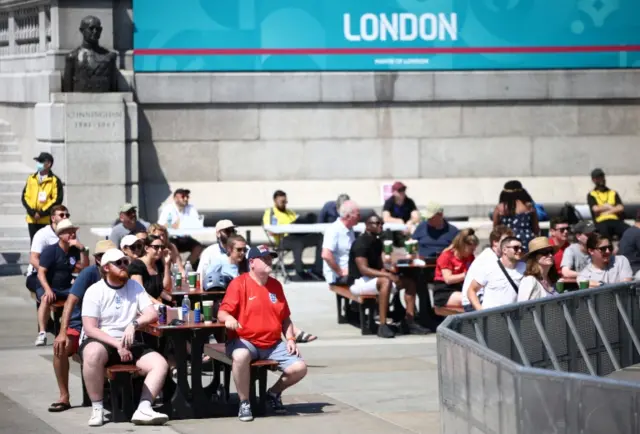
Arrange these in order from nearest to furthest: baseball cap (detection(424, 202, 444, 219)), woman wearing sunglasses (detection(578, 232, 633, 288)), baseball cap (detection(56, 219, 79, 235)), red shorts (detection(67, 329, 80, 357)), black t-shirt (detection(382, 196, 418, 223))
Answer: red shorts (detection(67, 329, 80, 357)) → baseball cap (detection(56, 219, 79, 235)) → woman wearing sunglasses (detection(578, 232, 633, 288)) → baseball cap (detection(424, 202, 444, 219)) → black t-shirt (detection(382, 196, 418, 223))

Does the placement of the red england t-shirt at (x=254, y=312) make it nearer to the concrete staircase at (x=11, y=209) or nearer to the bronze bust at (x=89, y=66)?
the concrete staircase at (x=11, y=209)

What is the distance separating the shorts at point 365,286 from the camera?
1678 cm

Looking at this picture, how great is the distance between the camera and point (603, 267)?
52.0 ft

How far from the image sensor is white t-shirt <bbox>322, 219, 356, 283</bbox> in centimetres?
1745

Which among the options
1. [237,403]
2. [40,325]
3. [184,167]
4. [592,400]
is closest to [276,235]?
[184,167]

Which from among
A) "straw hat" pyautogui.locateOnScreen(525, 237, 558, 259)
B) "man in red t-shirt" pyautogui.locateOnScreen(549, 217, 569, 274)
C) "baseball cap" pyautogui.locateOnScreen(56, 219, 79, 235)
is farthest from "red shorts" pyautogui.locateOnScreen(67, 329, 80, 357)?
"man in red t-shirt" pyautogui.locateOnScreen(549, 217, 569, 274)

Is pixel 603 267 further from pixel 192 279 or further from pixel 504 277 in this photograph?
pixel 192 279

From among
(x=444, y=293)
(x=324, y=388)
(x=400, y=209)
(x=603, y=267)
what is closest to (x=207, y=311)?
(x=324, y=388)

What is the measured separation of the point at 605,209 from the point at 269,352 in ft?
36.0

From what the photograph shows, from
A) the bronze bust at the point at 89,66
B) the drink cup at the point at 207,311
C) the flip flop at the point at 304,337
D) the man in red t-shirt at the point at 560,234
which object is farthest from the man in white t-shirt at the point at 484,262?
the bronze bust at the point at 89,66

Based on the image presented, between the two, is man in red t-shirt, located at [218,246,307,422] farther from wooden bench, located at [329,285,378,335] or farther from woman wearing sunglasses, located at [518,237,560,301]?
wooden bench, located at [329,285,378,335]

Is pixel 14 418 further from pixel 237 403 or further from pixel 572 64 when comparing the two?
pixel 572 64

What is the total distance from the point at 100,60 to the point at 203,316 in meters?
10.7

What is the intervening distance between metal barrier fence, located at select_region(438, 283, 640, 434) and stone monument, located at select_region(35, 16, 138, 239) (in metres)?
10.2
